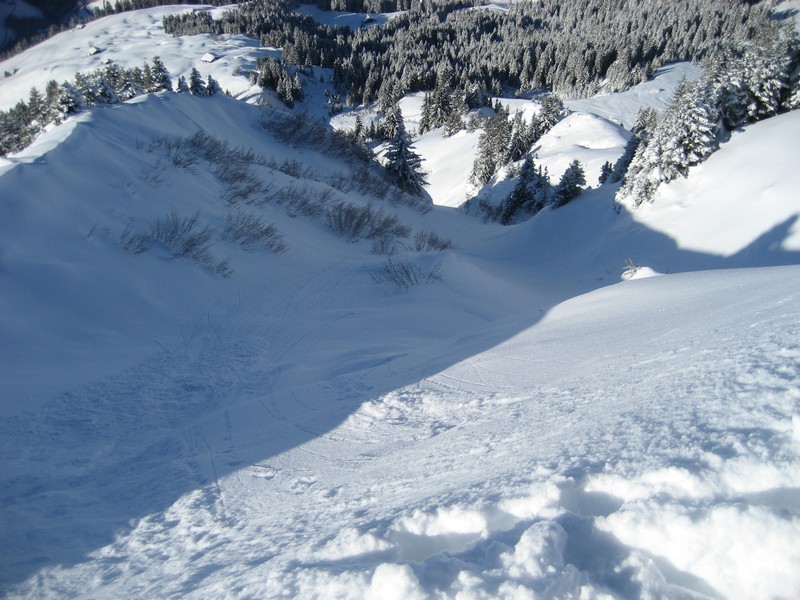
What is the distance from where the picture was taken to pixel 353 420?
168 inches

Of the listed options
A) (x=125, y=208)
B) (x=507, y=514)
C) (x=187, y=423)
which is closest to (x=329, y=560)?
(x=507, y=514)

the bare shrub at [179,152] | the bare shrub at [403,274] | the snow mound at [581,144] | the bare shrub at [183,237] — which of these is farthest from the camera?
the snow mound at [581,144]

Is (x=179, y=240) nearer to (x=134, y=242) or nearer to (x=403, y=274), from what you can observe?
(x=134, y=242)

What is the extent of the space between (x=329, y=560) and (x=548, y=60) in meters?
97.9

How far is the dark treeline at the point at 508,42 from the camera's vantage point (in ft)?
248

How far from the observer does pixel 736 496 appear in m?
1.67

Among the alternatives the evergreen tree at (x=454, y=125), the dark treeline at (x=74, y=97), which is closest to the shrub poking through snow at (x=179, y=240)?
the dark treeline at (x=74, y=97)

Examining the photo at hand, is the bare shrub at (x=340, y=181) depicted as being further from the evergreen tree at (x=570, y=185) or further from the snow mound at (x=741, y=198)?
the snow mound at (x=741, y=198)

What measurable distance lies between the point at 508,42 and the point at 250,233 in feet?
367

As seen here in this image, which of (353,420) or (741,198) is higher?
(353,420)

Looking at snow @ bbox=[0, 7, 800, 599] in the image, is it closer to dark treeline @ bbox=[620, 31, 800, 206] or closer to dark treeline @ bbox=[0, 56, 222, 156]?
dark treeline @ bbox=[0, 56, 222, 156]

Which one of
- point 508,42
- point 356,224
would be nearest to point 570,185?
point 356,224

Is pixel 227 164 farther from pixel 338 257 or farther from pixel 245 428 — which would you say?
pixel 245 428

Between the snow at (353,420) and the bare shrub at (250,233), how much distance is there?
0.42 metres
